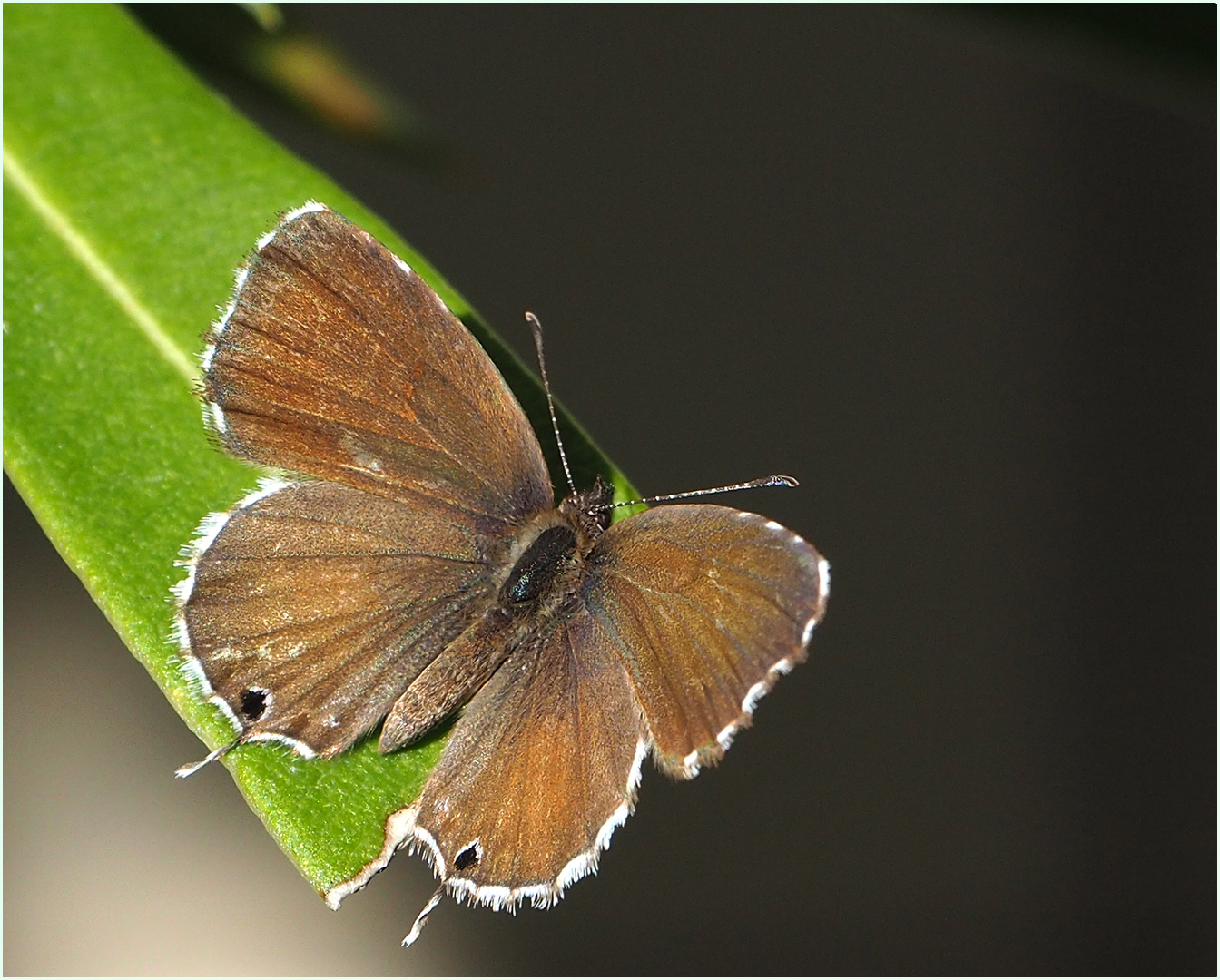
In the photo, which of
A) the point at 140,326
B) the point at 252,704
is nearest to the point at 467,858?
the point at 252,704

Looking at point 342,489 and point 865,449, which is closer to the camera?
point 342,489

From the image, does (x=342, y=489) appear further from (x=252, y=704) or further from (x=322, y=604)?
(x=252, y=704)

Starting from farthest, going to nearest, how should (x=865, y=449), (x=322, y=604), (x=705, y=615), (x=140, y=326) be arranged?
(x=865, y=449) → (x=140, y=326) → (x=322, y=604) → (x=705, y=615)

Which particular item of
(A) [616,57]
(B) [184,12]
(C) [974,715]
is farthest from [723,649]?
(A) [616,57]

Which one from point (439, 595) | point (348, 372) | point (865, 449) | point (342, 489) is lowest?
point (865, 449)

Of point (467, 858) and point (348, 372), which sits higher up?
point (348, 372)

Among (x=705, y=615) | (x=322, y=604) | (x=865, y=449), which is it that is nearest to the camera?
(x=705, y=615)
